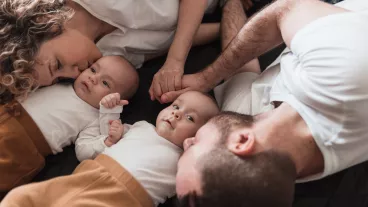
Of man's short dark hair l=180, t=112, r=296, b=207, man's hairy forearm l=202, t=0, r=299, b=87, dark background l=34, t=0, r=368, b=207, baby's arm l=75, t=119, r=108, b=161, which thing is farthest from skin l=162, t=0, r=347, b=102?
man's short dark hair l=180, t=112, r=296, b=207

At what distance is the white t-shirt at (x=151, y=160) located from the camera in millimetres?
1112

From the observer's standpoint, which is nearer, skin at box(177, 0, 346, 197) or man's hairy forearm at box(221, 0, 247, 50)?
skin at box(177, 0, 346, 197)

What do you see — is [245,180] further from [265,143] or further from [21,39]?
[21,39]

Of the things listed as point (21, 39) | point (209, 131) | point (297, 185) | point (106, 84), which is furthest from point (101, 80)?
point (297, 185)

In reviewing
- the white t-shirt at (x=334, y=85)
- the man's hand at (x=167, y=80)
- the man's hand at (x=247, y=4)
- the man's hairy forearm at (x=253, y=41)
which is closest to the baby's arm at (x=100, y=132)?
the man's hand at (x=167, y=80)

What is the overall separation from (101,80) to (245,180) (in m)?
0.61

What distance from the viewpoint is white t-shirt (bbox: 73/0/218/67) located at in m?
1.27

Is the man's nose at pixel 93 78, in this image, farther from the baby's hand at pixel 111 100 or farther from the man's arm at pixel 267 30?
the man's arm at pixel 267 30

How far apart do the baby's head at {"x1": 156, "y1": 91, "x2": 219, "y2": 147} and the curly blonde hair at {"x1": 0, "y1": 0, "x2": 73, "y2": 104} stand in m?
0.40

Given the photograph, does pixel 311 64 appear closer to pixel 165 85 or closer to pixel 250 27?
pixel 250 27

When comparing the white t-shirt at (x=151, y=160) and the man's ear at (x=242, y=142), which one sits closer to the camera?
the man's ear at (x=242, y=142)

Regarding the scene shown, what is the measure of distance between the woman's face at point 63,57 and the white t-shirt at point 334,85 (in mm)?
627

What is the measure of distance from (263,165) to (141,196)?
0.37 m

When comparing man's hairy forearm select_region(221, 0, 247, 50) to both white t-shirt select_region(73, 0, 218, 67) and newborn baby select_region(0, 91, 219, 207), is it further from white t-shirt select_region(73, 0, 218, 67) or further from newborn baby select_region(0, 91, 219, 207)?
newborn baby select_region(0, 91, 219, 207)
